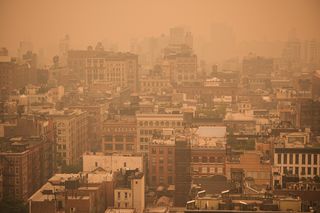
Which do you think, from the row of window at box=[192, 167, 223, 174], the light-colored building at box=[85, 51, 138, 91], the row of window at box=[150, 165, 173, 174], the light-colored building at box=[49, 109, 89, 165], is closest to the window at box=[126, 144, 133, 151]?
the light-colored building at box=[49, 109, 89, 165]

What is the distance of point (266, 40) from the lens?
15414 mm

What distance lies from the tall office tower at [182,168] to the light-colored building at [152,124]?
203 centimetres

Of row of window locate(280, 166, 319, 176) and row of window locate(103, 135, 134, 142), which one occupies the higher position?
row of window locate(103, 135, 134, 142)

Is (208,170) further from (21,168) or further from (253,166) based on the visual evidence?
(21,168)

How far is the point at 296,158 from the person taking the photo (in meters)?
9.59

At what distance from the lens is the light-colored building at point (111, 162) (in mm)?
10289

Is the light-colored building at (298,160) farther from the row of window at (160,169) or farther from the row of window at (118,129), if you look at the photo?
the row of window at (118,129)

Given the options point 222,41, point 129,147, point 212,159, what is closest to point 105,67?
point 222,41

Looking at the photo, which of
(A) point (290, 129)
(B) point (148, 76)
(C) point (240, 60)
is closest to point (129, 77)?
(B) point (148, 76)

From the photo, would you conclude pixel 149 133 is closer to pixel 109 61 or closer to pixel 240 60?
pixel 240 60

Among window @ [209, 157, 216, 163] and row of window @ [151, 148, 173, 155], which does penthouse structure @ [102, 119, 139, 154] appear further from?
A: window @ [209, 157, 216, 163]

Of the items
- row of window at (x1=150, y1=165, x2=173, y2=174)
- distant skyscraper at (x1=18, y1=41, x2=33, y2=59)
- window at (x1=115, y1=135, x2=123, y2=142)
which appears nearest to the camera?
row of window at (x1=150, y1=165, x2=173, y2=174)

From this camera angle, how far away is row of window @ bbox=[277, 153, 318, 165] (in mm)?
9547

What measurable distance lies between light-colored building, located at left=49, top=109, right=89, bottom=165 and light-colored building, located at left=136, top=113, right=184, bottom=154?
1113mm
